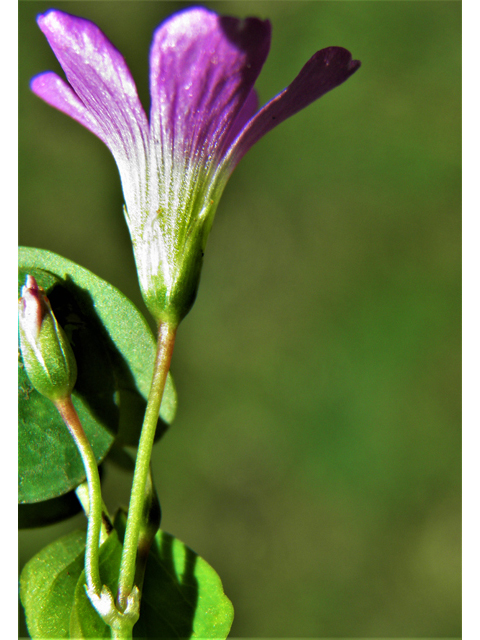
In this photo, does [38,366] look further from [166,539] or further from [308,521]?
[308,521]

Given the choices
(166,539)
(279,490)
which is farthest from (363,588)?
(166,539)

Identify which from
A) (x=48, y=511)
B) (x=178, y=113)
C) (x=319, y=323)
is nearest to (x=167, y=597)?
(x=48, y=511)

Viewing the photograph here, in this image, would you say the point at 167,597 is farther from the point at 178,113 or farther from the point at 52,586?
the point at 178,113

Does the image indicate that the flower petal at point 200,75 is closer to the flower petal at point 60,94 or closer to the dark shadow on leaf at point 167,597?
the flower petal at point 60,94

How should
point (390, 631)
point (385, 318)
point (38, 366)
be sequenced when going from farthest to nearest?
point (385, 318) < point (390, 631) < point (38, 366)

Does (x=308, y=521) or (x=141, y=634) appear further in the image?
(x=308, y=521)

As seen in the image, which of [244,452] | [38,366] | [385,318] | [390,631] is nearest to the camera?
[38,366]

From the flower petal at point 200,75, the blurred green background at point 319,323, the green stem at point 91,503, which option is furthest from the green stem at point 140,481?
the blurred green background at point 319,323

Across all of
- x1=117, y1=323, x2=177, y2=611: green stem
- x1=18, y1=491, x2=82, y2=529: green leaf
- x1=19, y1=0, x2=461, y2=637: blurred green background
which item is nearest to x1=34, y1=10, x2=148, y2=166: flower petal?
x1=117, y1=323, x2=177, y2=611: green stem
